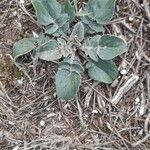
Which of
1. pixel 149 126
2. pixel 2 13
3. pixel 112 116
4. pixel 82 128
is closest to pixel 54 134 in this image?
pixel 82 128

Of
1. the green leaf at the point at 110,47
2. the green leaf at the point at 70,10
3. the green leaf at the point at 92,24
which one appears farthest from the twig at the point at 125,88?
the green leaf at the point at 70,10

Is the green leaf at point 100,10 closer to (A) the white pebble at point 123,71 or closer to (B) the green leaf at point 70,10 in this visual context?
(B) the green leaf at point 70,10

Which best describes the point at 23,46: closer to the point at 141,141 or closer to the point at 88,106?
the point at 88,106

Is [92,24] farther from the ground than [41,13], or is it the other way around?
[41,13]

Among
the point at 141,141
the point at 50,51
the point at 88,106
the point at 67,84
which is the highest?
the point at 50,51

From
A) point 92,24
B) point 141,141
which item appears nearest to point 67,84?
point 92,24
